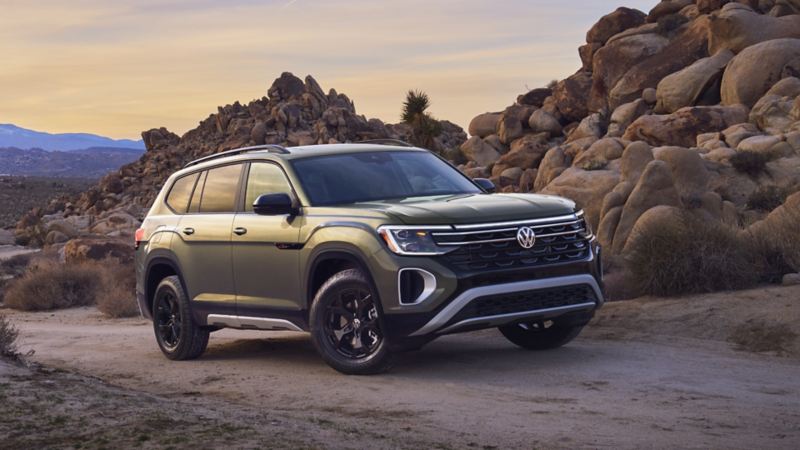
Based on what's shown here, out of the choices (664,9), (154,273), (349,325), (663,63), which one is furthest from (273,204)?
(664,9)

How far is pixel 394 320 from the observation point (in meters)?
9.54

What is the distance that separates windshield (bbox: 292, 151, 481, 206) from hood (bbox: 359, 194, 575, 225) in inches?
16.2

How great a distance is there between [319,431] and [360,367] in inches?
112

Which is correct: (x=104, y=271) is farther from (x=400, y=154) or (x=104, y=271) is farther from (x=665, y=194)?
(x=400, y=154)

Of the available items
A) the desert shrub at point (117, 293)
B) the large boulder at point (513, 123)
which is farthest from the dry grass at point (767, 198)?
the large boulder at point (513, 123)

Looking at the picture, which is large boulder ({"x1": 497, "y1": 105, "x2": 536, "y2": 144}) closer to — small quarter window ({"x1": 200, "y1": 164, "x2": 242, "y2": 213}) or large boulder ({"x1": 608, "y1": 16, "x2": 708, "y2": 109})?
large boulder ({"x1": 608, "y1": 16, "x2": 708, "y2": 109})

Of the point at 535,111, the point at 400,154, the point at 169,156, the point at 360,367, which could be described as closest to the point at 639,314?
the point at 400,154

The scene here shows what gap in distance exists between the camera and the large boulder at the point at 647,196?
21062 mm

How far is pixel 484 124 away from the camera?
4878 cm

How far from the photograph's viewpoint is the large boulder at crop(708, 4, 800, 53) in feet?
124

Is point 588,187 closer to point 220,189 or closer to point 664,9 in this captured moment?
point 220,189

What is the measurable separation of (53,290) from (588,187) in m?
11.7

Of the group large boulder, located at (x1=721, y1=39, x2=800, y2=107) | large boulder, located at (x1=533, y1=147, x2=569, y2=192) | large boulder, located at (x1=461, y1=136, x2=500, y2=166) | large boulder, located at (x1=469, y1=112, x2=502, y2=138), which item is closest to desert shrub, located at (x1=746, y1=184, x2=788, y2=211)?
large boulder, located at (x1=533, y1=147, x2=569, y2=192)

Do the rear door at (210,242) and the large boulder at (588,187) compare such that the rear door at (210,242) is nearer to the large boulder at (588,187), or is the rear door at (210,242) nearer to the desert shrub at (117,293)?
the desert shrub at (117,293)
